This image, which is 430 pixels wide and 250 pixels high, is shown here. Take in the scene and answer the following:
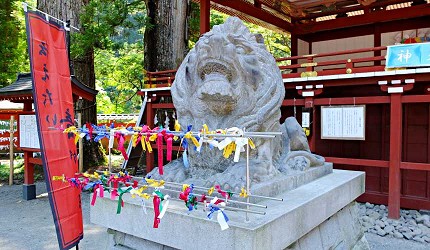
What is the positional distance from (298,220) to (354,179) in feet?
5.52

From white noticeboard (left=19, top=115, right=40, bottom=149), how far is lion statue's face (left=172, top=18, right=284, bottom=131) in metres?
5.48

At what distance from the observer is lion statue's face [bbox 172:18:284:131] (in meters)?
3.10

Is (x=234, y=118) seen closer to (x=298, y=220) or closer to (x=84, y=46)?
(x=298, y=220)

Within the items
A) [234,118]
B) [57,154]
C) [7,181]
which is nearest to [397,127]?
[234,118]

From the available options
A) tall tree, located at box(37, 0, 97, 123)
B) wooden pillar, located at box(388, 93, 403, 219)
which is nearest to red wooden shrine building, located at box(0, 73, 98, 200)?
tall tree, located at box(37, 0, 97, 123)

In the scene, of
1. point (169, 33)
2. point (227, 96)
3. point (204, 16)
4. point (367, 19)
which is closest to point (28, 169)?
point (169, 33)

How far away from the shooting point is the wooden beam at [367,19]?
1023 centimetres

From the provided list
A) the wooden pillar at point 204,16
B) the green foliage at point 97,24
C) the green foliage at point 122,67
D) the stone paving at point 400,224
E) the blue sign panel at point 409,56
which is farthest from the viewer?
the green foliage at point 122,67

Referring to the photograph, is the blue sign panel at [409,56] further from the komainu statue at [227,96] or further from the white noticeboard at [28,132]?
the white noticeboard at [28,132]

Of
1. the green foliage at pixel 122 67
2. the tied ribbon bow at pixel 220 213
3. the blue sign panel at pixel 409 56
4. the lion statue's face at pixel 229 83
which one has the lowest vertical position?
the tied ribbon bow at pixel 220 213

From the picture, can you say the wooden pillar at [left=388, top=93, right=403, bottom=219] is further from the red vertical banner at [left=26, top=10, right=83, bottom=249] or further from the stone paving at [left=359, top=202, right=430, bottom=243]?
the red vertical banner at [left=26, top=10, right=83, bottom=249]

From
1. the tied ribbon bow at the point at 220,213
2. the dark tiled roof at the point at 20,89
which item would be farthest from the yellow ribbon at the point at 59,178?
the dark tiled roof at the point at 20,89

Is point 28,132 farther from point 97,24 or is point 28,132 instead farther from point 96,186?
point 96,186

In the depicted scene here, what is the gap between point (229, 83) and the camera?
3.18 m
